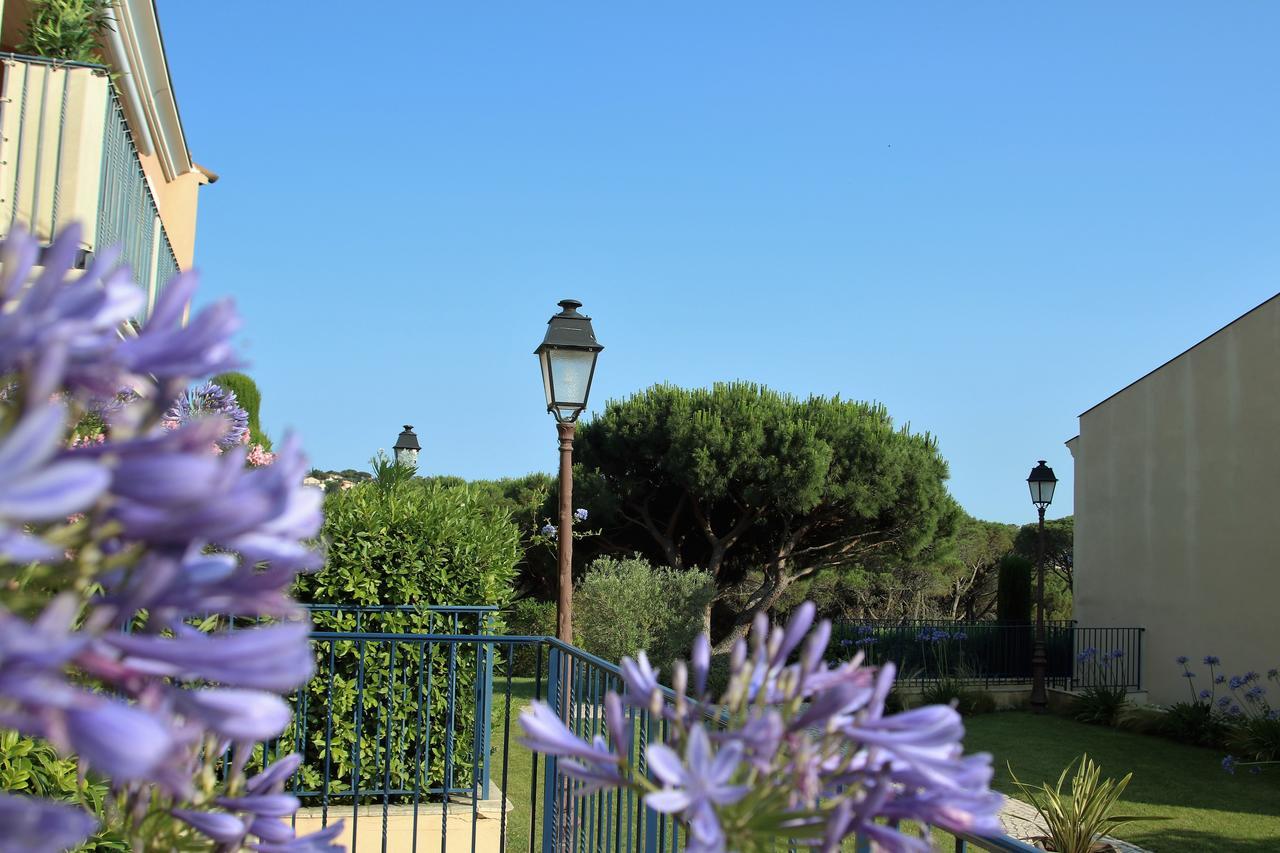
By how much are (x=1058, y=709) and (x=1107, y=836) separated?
1009cm

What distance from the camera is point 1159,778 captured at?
12047 millimetres

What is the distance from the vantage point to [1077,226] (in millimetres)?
14961

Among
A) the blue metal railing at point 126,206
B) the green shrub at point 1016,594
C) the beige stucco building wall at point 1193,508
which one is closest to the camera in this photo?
the blue metal railing at point 126,206

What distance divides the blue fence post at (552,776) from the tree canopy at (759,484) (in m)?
17.1

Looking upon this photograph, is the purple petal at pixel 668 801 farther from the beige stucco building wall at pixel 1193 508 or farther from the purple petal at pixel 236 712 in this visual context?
the beige stucco building wall at pixel 1193 508

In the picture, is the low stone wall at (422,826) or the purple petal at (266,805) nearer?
the purple petal at (266,805)

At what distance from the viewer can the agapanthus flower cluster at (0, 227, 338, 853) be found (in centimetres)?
45

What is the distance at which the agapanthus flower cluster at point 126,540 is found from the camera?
45 cm

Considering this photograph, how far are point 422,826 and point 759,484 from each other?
634 inches

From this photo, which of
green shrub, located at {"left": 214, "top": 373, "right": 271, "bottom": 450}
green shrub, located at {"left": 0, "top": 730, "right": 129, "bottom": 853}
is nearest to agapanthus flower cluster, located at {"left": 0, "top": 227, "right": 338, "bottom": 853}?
green shrub, located at {"left": 0, "top": 730, "right": 129, "bottom": 853}

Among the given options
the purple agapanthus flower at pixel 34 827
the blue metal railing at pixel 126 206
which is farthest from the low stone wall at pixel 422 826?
the purple agapanthus flower at pixel 34 827

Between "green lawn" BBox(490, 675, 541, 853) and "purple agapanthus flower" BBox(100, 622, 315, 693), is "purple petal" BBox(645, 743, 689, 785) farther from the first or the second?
"green lawn" BBox(490, 675, 541, 853)

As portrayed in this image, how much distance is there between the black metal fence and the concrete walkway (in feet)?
22.7

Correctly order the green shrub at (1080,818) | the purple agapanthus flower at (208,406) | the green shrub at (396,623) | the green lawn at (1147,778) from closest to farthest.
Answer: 1. the purple agapanthus flower at (208,406)
2. the green shrub at (396,623)
3. the green shrub at (1080,818)
4. the green lawn at (1147,778)
